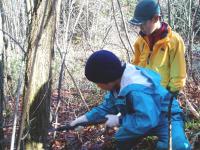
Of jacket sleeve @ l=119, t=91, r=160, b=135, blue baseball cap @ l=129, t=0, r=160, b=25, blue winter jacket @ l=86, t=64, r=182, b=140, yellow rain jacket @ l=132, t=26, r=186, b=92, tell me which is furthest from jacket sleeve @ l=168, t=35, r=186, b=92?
jacket sleeve @ l=119, t=91, r=160, b=135

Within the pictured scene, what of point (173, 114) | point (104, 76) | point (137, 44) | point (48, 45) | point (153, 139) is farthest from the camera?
point (153, 139)

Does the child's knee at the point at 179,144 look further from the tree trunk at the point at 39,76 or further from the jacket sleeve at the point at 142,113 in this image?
the tree trunk at the point at 39,76

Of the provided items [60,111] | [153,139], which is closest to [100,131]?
[153,139]

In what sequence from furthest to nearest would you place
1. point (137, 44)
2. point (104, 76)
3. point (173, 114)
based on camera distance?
point (137, 44)
point (173, 114)
point (104, 76)

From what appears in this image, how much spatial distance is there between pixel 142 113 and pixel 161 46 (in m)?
1.52

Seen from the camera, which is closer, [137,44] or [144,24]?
[144,24]

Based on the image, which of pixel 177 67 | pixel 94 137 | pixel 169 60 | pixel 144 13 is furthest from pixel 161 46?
pixel 94 137

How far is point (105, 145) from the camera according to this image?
5547 mm

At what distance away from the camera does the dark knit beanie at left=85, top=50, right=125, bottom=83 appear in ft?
10.4

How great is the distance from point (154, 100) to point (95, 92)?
5994 mm

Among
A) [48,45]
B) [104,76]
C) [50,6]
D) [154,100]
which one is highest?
[50,6]

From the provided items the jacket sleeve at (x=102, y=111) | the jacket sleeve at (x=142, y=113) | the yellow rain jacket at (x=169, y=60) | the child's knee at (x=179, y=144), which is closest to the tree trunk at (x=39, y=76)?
the jacket sleeve at (x=102, y=111)

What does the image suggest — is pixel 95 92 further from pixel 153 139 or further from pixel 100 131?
pixel 153 139

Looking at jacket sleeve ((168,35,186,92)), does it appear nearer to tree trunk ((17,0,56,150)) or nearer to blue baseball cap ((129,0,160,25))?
blue baseball cap ((129,0,160,25))
